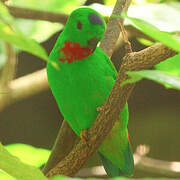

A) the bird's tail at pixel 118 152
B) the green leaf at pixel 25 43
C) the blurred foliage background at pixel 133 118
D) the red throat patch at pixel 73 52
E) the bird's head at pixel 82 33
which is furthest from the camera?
the blurred foliage background at pixel 133 118

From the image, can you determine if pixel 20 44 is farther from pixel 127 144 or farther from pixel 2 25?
pixel 127 144

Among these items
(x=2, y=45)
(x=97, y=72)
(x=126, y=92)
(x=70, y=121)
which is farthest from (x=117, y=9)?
(x=2, y=45)

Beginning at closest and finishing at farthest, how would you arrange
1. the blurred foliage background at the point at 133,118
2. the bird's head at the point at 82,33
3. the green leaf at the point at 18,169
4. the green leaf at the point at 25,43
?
1. the green leaf at the point at 25,43
2. the green leaf at the point at 18,169
3. the bird's head at the point at 82,33
4. the blurred foliage background at the point at 133,118

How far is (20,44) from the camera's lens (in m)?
0.21

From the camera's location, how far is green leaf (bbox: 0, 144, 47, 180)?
12.6 inches

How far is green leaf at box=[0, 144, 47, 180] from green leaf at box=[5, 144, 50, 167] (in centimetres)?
39

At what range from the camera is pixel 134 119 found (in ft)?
6.70

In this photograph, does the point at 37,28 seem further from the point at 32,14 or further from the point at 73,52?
the point at 73,52

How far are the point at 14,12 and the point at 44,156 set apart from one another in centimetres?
27

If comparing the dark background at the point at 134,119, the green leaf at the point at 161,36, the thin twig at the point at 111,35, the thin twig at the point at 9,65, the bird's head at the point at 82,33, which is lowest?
the dark background at the point at 134,119

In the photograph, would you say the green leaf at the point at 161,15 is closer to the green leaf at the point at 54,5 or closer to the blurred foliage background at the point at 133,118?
the green leaf at the point at 54,5

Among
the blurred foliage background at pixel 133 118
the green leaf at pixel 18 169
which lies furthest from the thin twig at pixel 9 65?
the blurred foliage background at pixel 133 118

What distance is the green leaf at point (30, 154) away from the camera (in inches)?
28.7

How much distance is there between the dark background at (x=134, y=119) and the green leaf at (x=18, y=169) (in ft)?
5.39
